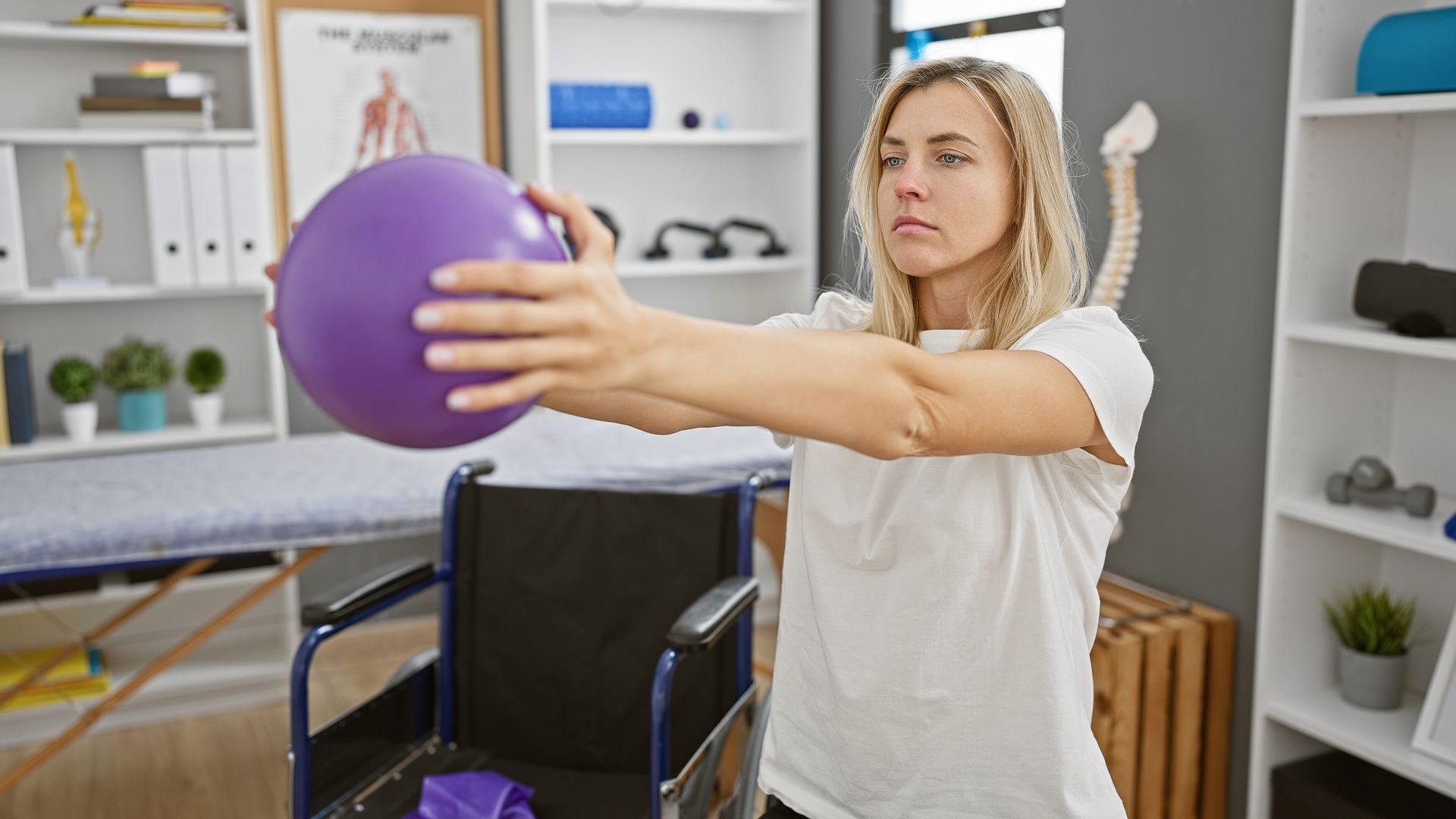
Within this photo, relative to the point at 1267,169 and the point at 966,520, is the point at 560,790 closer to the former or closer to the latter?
the point at 966,520

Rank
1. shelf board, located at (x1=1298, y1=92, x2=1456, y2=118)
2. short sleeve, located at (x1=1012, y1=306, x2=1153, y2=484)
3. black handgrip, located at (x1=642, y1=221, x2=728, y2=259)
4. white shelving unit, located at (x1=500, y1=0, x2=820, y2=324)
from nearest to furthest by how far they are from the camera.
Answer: short sleeve, located at (x1=1012, y1=306, x2=1153, y2=484) < shelf board, located at (x1=1298, y1=92, x2=1456, y2=118) < white shelving unit, located at (x1=500, y1=0, x2=820, y2=324) < black handgrip, located at (x1=642, y1=221, x2=728, y2=259)

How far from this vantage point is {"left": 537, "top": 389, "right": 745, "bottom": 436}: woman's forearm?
111 centimetres

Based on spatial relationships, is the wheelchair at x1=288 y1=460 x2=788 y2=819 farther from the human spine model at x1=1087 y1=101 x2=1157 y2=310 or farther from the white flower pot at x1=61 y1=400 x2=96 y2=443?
the white flower pot at x1=61 y1=400 x2=96 y2=443

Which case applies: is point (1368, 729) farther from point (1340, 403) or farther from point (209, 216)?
point (209, 216)

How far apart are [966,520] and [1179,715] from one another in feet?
4.97

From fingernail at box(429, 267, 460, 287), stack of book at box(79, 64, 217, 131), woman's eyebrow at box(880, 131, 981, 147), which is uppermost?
stack of book at box(79, 64, 217, 131)

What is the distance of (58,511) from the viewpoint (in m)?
2.41

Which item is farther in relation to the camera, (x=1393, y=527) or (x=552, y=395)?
A: (x=1393, y=527)

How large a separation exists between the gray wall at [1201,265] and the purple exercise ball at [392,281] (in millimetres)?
2004

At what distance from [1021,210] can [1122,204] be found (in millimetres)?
1397

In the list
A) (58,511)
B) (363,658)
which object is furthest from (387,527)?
(363,658)

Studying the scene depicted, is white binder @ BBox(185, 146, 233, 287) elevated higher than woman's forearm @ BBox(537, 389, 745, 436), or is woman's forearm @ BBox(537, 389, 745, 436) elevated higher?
white binder @ BBox(185, 146, 233, 287)

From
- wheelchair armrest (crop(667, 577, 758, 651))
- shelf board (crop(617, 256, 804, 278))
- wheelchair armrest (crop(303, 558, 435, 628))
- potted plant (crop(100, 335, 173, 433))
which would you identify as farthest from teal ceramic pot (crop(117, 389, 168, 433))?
wheelchair armrest (crop(667, 577, 758, 651))

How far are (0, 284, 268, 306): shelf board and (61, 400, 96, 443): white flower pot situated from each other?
0.28 m
